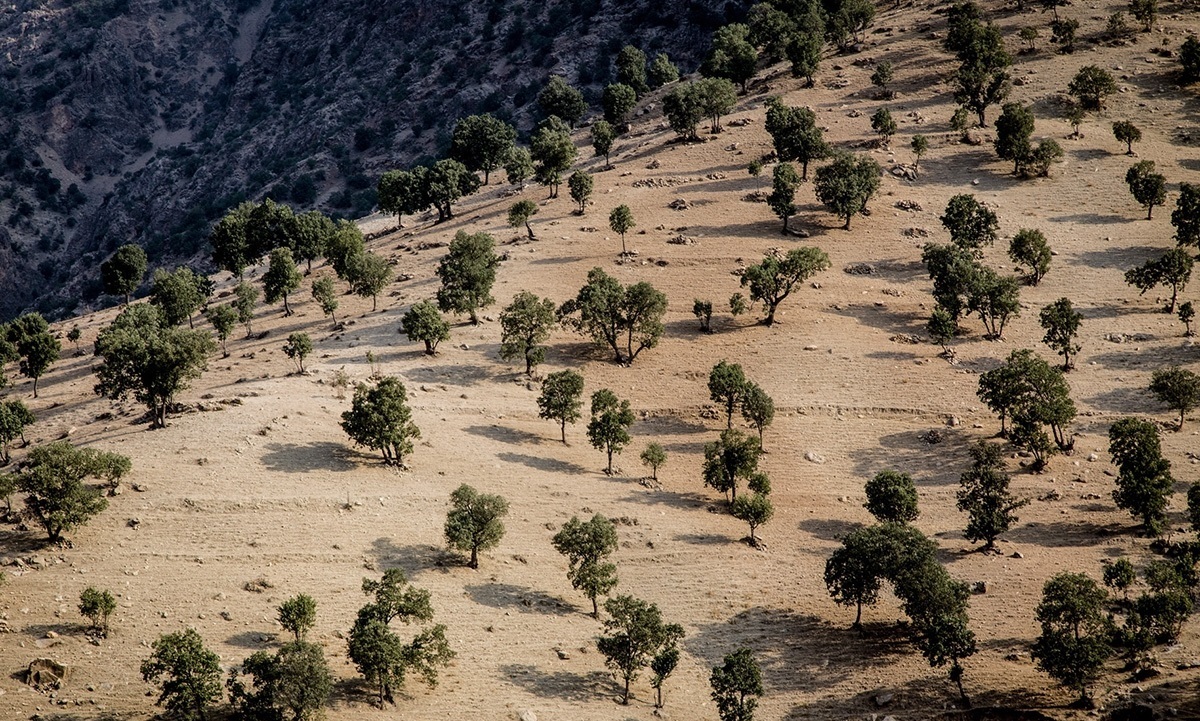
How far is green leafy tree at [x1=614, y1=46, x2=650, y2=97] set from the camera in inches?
7180

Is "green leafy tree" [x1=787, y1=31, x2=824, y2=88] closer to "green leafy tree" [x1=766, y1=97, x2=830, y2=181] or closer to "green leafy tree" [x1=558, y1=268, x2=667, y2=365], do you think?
"green leafy tree" [x1=766, y1=97, x2=830, y2=181]

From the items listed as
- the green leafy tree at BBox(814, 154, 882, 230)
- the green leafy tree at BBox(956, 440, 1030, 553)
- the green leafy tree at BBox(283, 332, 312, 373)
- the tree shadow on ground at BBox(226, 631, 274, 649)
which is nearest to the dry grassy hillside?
the tree shadow on ground at BBox(226, 631, 274, 649)

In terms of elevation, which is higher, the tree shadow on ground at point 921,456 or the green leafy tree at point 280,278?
the green leafy tree at point 280,278

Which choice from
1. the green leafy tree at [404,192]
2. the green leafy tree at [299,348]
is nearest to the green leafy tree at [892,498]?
the green leafy tree at [299,348]

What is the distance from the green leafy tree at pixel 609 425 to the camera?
79688 mm

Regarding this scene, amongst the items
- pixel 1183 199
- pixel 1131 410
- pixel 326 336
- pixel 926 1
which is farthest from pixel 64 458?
pixel 926 1

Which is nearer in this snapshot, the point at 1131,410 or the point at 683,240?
the point at 1131,410

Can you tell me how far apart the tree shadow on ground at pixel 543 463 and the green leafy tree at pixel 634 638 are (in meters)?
22.9

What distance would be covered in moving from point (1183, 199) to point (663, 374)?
191ft

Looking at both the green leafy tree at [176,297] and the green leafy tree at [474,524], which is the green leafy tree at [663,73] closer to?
the green leafy tree at [176,297]

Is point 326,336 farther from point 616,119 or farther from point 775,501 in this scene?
point 616,119

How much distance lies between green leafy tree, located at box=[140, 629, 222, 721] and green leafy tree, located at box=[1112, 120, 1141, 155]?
120 m

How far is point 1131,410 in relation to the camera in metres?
83.8

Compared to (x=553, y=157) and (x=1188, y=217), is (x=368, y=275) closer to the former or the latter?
(x=553, y=157)
